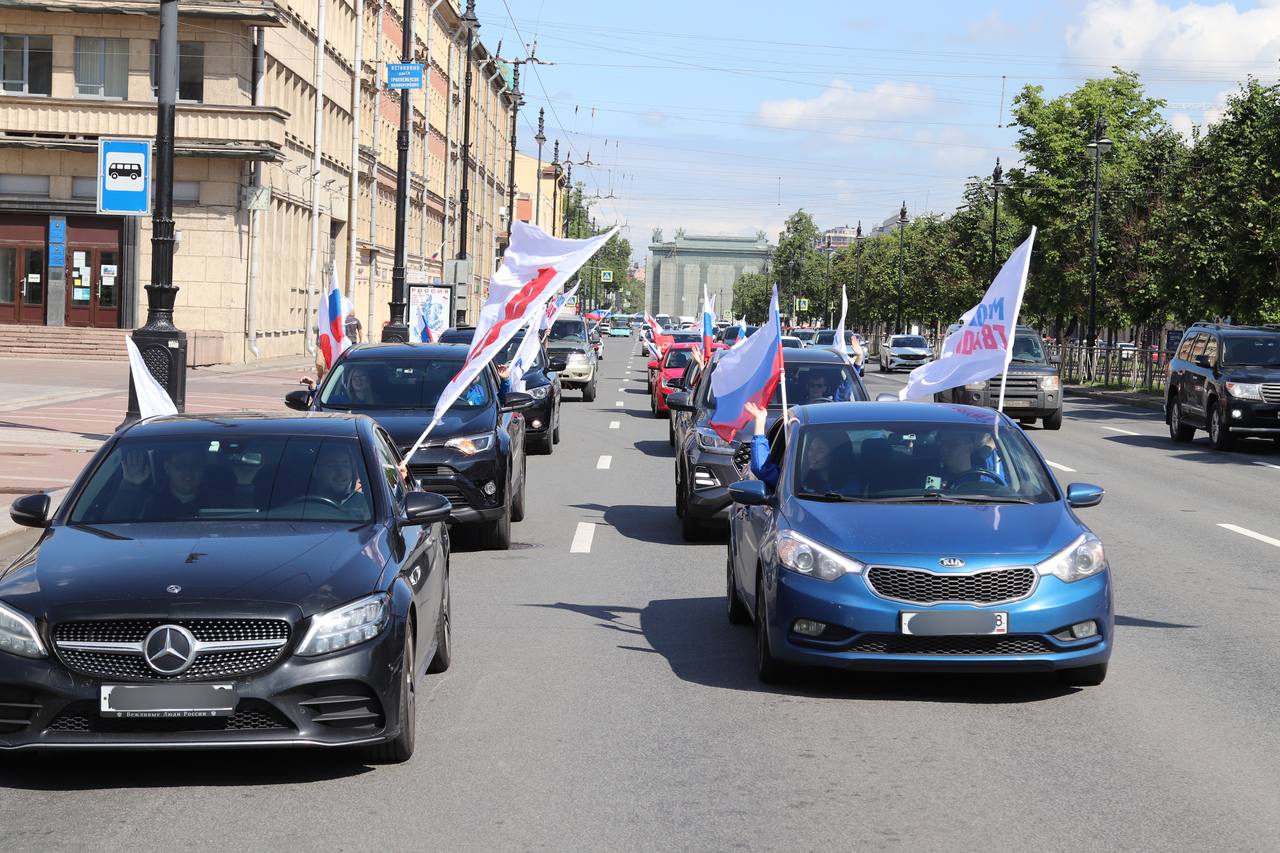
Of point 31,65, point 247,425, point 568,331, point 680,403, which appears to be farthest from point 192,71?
point 247,425

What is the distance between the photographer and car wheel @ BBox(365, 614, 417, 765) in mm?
6957

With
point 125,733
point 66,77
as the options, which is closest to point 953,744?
point 125,733

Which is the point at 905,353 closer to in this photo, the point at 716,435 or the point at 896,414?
the point at 716,435

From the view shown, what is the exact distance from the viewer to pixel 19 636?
653 cm

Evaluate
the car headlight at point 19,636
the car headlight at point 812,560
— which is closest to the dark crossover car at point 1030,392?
the car headlight at point 812,560

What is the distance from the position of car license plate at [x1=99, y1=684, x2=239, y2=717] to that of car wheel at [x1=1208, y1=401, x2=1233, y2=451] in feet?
82.1

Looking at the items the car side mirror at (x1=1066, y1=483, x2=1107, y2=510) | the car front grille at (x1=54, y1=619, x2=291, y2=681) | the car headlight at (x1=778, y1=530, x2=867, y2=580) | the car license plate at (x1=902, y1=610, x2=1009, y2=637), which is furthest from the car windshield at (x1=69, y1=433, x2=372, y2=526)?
the car side mirror at (x1=1066, y1=483, x2=1107, y2=510)

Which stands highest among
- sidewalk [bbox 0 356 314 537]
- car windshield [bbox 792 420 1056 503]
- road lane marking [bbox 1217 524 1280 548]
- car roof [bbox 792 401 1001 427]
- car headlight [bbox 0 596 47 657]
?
car roof [bbox 792 401 1001 427]

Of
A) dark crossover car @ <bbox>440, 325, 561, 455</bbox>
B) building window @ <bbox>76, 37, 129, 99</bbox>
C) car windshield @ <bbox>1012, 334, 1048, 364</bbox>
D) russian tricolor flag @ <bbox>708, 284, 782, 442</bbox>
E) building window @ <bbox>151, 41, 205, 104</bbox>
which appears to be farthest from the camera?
building window @ <bbox>76, 37, 129, 99</bbox>

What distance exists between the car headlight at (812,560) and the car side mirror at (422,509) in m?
1.73

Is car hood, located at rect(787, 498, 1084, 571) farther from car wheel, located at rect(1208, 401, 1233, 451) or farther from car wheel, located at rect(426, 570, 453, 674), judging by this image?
car wheel, located at rect(1208, 401, 1233, 451)

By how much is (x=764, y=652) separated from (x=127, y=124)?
46.6 meters

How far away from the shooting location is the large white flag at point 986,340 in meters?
13.1

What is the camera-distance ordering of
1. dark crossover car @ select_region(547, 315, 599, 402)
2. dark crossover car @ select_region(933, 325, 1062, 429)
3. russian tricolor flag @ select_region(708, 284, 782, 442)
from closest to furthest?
1. russian tricolor flag @ select_region(708, 284, 782, 442)
2. dark crossover car @ select_region(933, 325, 1062, 429)
3. dark crossover car @ select_region(547, 315, 599, 402)
